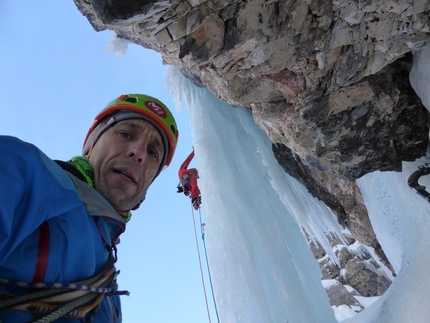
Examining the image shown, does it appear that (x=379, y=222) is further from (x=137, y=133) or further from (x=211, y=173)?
(x=137, y=133)

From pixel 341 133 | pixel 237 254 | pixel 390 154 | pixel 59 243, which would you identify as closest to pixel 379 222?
pixel 390 154

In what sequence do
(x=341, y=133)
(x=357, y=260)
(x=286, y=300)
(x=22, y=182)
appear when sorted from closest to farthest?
(x=22, y=182) → (x=341, y=133) → (x=286, y=300) → (x=357, y=260)

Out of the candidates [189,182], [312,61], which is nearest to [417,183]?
[312,61]

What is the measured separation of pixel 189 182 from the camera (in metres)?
6.32

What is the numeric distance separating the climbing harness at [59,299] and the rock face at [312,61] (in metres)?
1.64

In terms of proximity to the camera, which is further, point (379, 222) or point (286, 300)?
point (379, 222)

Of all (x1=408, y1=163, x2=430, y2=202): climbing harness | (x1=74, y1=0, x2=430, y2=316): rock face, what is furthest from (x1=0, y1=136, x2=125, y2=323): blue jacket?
(x1=408, y1=163, x2=430, y2=202): climbing harness

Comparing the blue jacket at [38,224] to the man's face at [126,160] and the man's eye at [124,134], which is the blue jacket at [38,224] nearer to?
the man's face at [126,160]

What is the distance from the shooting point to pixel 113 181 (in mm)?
1402

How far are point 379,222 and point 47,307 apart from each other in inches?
150

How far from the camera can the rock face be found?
7.16 feet

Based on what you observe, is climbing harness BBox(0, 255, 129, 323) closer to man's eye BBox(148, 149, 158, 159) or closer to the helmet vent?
man's eye BBox(148, 149, 158, 159)

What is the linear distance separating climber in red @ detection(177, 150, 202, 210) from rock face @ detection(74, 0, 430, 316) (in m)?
3.02

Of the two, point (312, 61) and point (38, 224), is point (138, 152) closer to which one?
point (38, 224)
